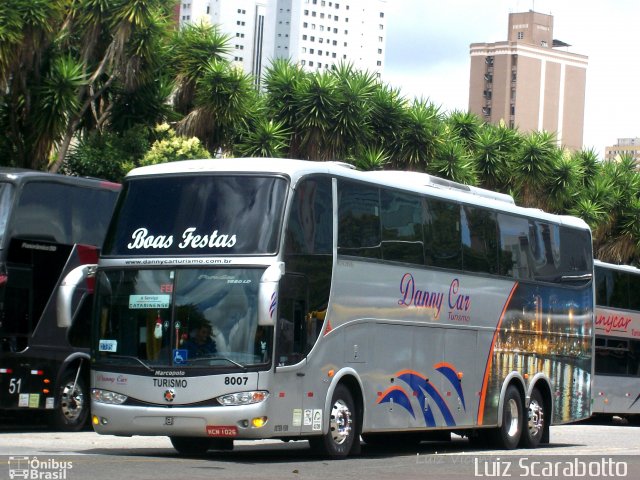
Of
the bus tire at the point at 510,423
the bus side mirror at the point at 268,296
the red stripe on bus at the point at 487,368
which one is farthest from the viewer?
the bus tire at the point at 510,423

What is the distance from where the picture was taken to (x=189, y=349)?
13594 mm

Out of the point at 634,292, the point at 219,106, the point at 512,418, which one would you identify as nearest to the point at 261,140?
the point at 219,106

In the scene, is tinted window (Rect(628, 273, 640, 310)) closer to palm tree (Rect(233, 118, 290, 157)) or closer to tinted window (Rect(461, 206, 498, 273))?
palm tree (Rect(233, 118, 290, 157))

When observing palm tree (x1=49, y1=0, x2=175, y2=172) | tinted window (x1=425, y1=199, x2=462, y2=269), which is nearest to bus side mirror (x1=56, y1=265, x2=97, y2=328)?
tinted window (x1=425, y1=199, x2=462, y2=269)

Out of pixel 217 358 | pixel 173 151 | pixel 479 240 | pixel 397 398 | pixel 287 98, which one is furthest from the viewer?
pixel 287 98

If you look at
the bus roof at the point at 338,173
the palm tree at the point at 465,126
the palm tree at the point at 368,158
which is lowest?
the bus roof at the point at 338,173

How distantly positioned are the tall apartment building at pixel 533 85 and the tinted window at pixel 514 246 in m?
135

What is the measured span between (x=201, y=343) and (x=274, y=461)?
1593mm

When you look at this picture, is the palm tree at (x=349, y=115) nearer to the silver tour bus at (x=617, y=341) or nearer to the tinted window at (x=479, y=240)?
the silver tour bus at (x=617, y=341)

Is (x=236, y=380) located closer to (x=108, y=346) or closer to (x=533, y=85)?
(x=108, y=346)

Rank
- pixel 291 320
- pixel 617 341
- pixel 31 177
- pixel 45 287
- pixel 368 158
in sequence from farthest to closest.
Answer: pixel 368 158, pixel 617 341, pixel 45 287, pixel 31 177, pixel 291 320

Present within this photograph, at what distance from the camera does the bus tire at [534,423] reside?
64.0ft

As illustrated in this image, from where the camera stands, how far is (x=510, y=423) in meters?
19.1

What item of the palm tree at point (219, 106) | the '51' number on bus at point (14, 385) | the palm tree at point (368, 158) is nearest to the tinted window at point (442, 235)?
the '51' number on bus at point (14, 385)
